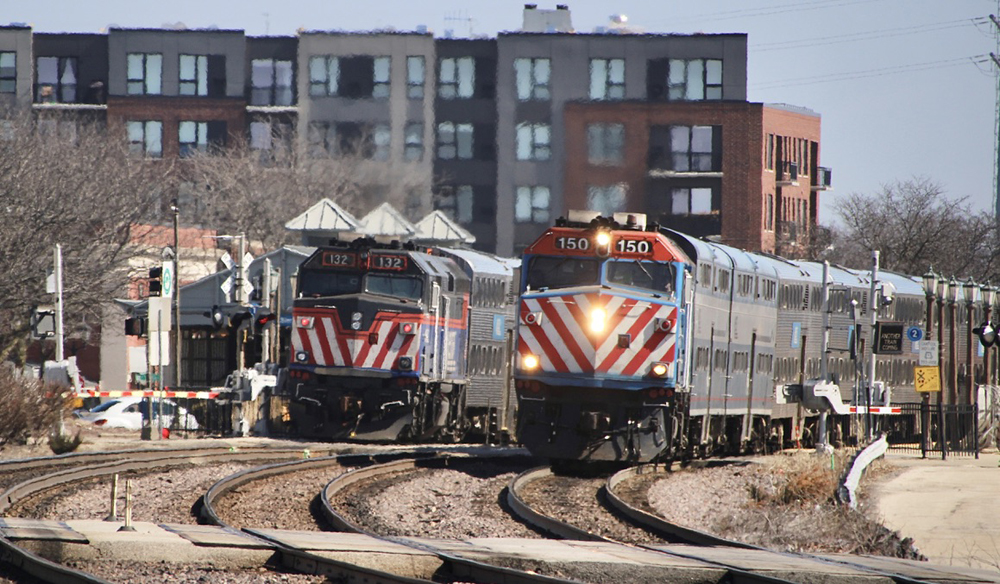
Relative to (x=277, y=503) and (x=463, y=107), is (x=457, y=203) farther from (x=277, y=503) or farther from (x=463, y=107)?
(x=277, y=503)

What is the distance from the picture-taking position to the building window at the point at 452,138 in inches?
3164

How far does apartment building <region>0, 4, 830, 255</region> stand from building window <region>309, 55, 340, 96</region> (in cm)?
10

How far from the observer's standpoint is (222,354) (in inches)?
2099

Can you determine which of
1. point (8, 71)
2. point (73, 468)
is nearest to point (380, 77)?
point (8, 71)

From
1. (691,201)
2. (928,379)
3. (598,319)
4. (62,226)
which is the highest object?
(691,201)

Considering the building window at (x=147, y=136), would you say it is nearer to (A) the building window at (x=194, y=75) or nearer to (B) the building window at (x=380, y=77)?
(A) the building window at (x=194, y=75)

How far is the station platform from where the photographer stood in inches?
488

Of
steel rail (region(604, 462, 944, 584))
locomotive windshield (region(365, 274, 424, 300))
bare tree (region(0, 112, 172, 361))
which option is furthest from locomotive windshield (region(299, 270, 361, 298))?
bare tree (region(0, 112, 172, 361))

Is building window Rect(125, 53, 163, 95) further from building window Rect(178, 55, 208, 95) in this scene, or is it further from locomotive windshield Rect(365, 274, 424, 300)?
locomotive windshield Rect(365, 274, 424, 300)

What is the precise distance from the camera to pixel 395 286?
30031 mm

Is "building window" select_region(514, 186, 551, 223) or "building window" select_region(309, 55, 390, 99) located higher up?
"building window" select_region(309, 55, 390, 99)

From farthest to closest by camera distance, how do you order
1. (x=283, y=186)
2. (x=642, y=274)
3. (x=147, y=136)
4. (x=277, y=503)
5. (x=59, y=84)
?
(x=59, y=84) < (x=147, y=136) < (x=283, y=186) < (x=642, y=274) < (x=277, y=503)

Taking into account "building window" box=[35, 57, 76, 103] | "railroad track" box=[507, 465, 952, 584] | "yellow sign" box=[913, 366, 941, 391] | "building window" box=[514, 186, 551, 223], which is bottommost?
"railroad track" box=[507, 465, 952, 584]

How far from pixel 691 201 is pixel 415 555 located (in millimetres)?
67327
